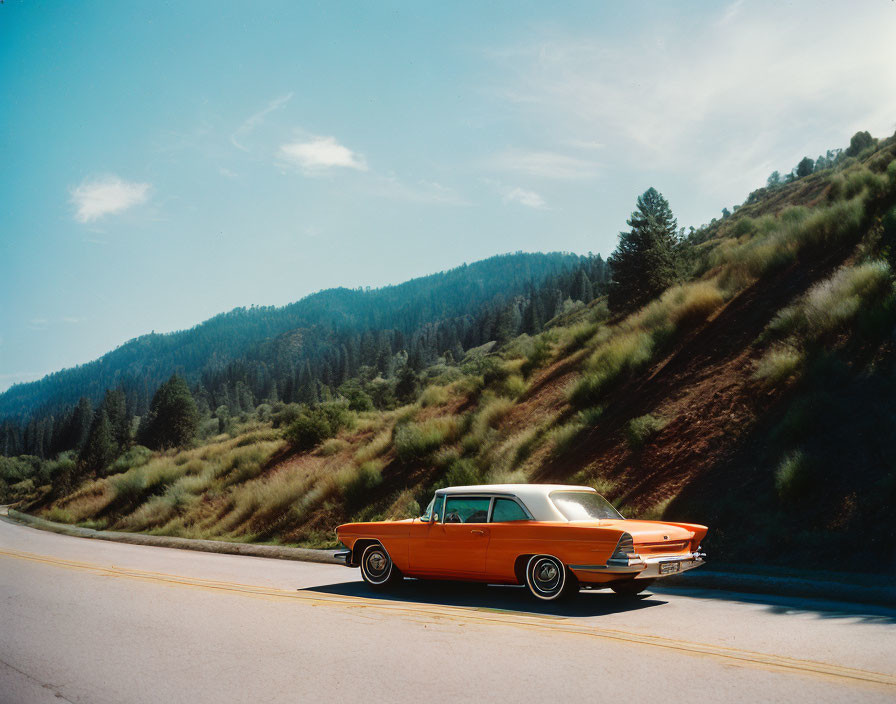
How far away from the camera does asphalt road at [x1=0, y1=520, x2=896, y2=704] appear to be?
4898mm

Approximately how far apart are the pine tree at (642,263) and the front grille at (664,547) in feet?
76.9

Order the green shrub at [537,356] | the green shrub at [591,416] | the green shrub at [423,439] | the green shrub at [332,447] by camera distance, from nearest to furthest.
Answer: the green shrub at [591,416], the green shrub at [423,439], the green shrub at [537,356], the green shrub at [332,447]

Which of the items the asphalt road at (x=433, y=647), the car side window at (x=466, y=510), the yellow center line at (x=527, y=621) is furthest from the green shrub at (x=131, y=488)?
the car side window at (x=466, y=510)

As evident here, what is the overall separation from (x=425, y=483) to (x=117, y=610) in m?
10.6

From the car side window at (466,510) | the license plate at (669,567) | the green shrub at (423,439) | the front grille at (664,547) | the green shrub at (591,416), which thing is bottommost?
the license plate at (669,567)

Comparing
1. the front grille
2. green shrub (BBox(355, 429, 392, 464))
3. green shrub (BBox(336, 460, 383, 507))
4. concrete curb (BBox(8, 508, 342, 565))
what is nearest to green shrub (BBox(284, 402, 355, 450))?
green shrub (BBox(355, 429, 392, 464))

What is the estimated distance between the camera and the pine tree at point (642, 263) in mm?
31469

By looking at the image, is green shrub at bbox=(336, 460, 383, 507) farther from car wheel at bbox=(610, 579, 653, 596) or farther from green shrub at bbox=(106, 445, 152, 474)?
green shrub at bbox=(106, 445, 152, 474)

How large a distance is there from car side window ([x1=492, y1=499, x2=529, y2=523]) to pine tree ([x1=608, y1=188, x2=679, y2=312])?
23614 millimetres

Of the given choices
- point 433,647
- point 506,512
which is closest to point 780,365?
point 506,512

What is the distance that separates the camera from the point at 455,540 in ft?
29.0

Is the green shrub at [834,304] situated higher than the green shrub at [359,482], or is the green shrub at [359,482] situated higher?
the green shrub at [834,304]

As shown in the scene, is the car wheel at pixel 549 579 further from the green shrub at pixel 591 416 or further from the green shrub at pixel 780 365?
the green shrub at pixel 591 416

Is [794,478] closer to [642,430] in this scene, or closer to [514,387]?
[642,430]
